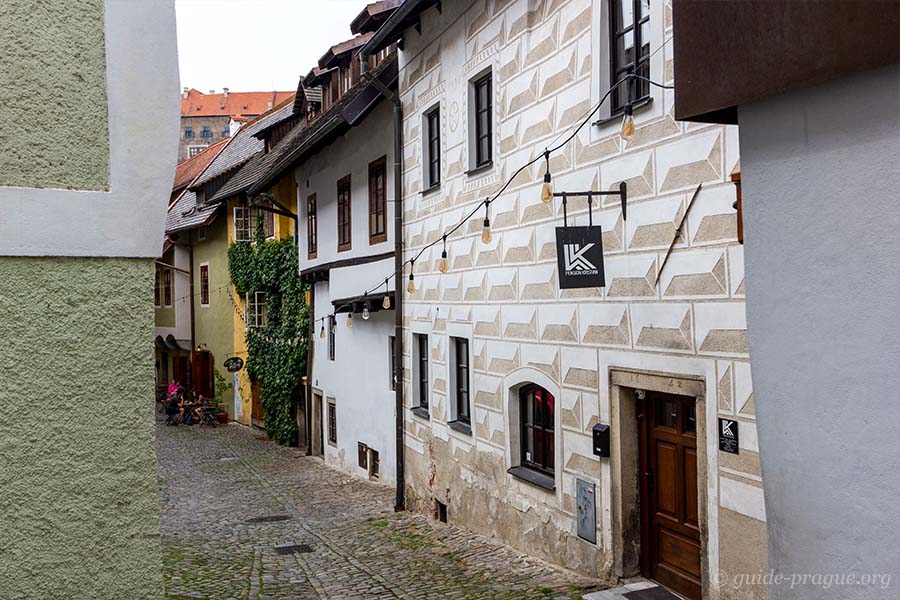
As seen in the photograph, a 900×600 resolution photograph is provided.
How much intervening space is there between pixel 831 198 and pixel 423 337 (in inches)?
414

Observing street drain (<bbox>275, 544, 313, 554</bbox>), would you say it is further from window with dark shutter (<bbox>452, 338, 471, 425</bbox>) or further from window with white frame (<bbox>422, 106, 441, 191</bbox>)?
window with white frame (<bbox>422, 106, 441, 191</bbox>)

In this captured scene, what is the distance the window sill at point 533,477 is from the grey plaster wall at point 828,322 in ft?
18.2

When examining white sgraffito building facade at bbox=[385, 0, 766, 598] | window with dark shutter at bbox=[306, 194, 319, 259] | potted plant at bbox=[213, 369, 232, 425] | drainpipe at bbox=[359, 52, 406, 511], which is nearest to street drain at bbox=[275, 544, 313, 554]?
white sgraffito building facade at bbox=[385, 0, 766, 598]

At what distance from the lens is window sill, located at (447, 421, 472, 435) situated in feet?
38.7

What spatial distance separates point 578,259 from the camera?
26.5ft

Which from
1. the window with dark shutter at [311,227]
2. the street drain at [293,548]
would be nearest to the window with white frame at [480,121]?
the street drain at [293,548]

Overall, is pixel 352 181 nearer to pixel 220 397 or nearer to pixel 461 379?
pixel 461 379

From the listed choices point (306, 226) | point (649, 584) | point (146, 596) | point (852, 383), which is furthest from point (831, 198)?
point (306, 226)

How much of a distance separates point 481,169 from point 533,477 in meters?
3.72

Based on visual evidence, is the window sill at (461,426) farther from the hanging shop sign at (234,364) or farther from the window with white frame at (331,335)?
the hanging shop sign at (234,364)

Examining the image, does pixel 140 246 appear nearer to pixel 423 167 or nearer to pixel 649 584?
pixel 649 584

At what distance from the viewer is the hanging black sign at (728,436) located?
263 inches

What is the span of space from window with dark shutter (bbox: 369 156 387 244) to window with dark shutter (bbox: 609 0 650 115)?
7.56m

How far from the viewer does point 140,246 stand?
10.4 feet
